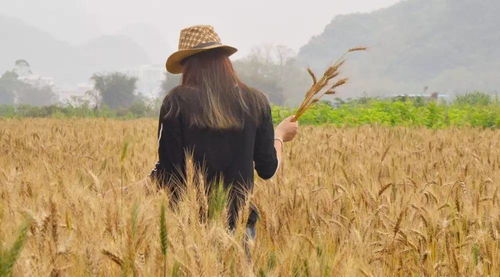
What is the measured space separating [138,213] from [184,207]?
335 millimetres

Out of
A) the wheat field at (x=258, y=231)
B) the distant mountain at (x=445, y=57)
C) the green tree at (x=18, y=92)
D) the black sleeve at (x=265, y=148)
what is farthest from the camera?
the distant mountain at (x=445, y=57)

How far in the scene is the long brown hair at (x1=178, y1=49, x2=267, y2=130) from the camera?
9.47 ft

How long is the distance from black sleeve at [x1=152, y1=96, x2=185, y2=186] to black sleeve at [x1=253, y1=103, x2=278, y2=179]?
400mm

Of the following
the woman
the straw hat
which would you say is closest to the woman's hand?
the woman

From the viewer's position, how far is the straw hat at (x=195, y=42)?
2.95m

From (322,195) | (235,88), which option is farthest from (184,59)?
(322,195)

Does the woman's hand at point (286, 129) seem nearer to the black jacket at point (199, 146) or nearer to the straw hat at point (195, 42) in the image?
the black jacket at point (199, 146)

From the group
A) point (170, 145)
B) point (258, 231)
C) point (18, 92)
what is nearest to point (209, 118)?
point (170, 145)

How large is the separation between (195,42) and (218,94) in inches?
11.0

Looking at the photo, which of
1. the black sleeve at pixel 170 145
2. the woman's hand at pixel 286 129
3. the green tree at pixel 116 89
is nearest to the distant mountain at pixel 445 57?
the green tree at pixel 116 89

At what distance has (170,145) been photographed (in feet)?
9.69

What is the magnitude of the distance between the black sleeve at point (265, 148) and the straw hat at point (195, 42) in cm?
38

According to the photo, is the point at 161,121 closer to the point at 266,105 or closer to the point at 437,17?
the point at 266,105

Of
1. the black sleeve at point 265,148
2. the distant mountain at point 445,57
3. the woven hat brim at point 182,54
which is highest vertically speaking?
the distant mountain at point 445,57
